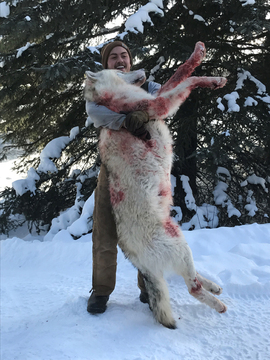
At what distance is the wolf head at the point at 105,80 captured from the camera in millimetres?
2061

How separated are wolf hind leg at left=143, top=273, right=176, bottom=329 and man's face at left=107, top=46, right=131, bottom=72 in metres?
1.61

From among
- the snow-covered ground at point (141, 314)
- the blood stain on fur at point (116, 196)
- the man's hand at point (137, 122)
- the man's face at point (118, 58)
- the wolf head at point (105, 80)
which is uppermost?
the man's face at point (118, 58)

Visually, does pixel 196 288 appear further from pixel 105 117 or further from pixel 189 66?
pixel 189 66

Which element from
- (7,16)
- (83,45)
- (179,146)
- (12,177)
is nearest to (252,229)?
(179,146)

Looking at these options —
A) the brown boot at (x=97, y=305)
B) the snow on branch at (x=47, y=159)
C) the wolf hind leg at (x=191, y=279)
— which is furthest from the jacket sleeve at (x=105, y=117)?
the snow on branch at (x=47, y=159)

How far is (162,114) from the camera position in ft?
6.54

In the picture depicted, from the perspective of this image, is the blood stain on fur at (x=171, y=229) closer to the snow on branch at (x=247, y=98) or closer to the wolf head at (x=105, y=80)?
the wolf head at (x=105, y=80)

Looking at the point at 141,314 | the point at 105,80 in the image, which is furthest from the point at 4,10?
the point at 141,314

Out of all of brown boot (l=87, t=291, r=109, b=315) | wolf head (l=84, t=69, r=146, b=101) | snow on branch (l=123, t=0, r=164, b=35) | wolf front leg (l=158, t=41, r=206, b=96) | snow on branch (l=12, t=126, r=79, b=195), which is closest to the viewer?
wolf front leg (l=158, t=41, r=206, b=96)

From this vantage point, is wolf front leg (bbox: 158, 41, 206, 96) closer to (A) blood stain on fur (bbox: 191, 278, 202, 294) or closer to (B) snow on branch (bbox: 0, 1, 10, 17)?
(A) blood stain on fur (bbox: 191, 278, 202, 294)

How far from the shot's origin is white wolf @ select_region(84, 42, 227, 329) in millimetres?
1917

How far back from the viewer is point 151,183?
196 cm

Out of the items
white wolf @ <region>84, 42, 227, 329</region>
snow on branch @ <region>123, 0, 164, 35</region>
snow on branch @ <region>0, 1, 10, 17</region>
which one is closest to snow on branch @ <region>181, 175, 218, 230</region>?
snow on branch @ <region>123, 0, 164, 35</region>

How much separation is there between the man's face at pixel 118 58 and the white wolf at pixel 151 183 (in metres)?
0.34
